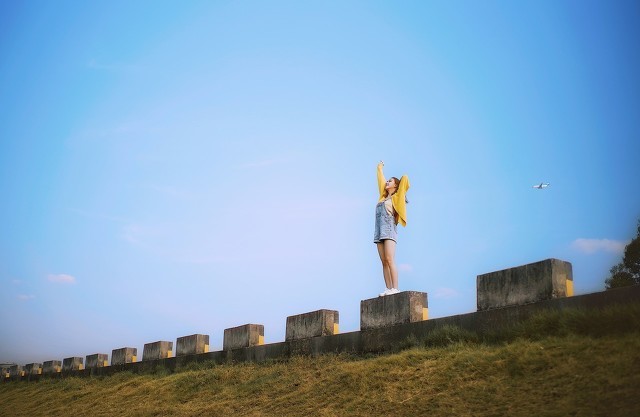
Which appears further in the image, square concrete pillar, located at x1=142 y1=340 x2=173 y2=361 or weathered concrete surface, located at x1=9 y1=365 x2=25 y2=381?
weathered concrete surface, located at x1=9 y1=365 x2=25 y2=381

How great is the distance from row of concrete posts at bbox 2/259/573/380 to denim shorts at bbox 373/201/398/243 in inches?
35.0

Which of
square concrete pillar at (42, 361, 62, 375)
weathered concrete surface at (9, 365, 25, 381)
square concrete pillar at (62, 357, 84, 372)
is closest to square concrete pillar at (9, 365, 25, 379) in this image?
weathered concrete surface at (9, 365, 25, 381)

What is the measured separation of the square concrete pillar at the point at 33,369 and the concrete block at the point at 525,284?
17909 millimetres

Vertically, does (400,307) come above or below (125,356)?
above

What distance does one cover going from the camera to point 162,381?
34.9 ft

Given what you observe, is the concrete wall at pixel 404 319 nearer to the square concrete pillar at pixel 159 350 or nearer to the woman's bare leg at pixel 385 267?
the woman's bare leg at pixel 385 267

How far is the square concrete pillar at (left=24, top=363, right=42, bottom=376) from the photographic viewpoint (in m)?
19.6

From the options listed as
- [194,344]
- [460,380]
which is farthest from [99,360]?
[460,380]

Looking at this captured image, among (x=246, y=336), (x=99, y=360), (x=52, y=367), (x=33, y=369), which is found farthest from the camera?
(x=33, y=369)

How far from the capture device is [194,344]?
12000 mm

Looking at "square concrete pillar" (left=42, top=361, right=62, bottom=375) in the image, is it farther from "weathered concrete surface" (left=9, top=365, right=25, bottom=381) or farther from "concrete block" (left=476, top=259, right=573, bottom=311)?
"concrete block" (left=476, top=259, right=573, bottom=311)

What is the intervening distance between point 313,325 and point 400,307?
1.91 meters

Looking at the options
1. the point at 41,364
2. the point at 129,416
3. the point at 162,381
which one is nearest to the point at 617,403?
the point at 129,416

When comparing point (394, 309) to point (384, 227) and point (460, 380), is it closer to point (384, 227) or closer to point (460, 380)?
point (384, 227)
